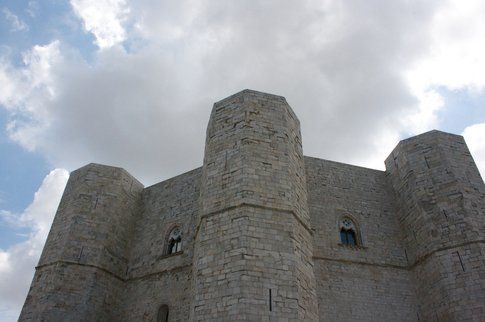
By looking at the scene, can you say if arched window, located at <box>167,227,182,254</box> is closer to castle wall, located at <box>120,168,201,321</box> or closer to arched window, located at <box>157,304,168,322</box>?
castle wall, located at <box>120,168,201,321</box>

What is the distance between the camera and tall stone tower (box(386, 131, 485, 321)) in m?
9.98

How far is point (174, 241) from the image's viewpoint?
13.1m

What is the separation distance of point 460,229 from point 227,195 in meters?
6.57

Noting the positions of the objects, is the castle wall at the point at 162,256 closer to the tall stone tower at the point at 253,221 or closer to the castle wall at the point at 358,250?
the tall stone tower at the point at 253,221

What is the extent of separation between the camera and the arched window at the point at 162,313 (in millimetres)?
11566

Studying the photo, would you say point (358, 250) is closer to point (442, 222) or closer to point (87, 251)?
point (442, 222)

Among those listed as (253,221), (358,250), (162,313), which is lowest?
(162,313)

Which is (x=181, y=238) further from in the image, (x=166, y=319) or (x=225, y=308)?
(x=225, y=308)

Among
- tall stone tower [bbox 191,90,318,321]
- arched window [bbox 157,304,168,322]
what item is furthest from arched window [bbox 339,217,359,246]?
arched window [bbox 157,304,168,322]

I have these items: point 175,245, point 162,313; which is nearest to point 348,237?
point 175,245

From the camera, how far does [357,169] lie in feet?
46.0

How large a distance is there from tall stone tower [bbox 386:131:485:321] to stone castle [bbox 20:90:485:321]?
0.04m

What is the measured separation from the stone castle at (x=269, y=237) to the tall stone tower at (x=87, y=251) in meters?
0.04

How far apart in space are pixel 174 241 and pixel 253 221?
5.25 metres
